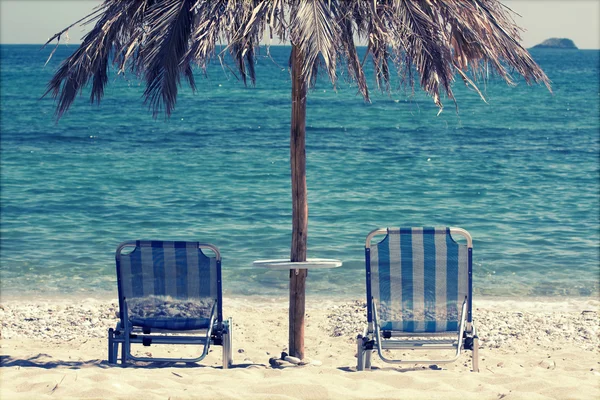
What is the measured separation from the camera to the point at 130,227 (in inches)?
492

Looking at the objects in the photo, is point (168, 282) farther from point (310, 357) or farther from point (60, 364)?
point (310, 357)

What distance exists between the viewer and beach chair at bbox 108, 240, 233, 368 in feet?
17.9

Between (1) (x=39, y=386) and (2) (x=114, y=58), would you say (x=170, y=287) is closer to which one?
(1) (x=39, y=386)

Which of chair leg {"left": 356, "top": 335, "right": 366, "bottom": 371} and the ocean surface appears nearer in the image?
chair leg {"left": 356, "top": 335, "right": 366, "bottom": 371}

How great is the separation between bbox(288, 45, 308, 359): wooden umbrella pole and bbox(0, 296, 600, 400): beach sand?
32 centimetres

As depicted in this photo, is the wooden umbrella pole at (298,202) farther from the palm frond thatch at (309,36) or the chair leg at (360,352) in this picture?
the chair leg at (360,352)

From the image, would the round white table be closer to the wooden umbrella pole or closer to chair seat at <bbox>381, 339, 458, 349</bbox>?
the wooden umbrella pole

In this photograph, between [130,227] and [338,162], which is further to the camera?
[338,162]

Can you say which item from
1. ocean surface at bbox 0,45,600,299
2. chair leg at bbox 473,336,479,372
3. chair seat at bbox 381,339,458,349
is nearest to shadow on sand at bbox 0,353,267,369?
chair seat at bbox 381,339,458,349

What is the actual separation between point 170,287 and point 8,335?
2340 millimetres

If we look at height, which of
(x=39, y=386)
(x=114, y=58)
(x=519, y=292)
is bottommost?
(x=519, y=292)

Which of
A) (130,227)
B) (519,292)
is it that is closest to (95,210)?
(130,227)

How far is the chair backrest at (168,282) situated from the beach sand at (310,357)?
47cm

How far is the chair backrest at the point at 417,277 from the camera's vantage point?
5477mm
